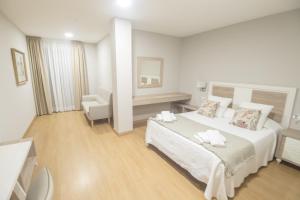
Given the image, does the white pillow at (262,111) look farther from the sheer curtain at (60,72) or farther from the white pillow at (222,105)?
the sheer curtain at (60,72)

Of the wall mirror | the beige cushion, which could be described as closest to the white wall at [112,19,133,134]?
the wall mirror

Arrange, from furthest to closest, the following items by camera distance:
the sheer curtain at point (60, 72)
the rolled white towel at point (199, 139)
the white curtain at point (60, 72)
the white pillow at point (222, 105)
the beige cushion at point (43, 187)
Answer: the white curtain at point (60, 72)
the sheer curtain at point (60, 72)
the white pillow at point (222, 105)
the rolled white towel at point (199, 139)
the beige cushion at point (43, 187)

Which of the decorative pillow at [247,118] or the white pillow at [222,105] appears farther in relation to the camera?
the white pillow at [222,105]

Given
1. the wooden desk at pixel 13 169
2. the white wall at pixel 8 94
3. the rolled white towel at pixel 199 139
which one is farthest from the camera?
the white wall at pixel 8 94

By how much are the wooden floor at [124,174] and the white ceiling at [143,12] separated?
8.20 ft

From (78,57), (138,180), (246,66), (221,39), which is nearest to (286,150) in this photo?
(246,66)

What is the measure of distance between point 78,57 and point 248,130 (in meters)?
5.33

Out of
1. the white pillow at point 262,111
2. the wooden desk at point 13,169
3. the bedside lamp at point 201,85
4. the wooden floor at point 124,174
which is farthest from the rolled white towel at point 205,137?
the bedside lamp at point 201,85

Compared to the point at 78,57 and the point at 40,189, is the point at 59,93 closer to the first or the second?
the point at 78,57

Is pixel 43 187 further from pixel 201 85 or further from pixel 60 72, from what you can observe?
pixel 60 72

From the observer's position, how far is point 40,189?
847mm

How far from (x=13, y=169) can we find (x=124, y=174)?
52.5 inches

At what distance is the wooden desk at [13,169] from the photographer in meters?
0.98

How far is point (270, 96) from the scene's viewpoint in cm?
264
